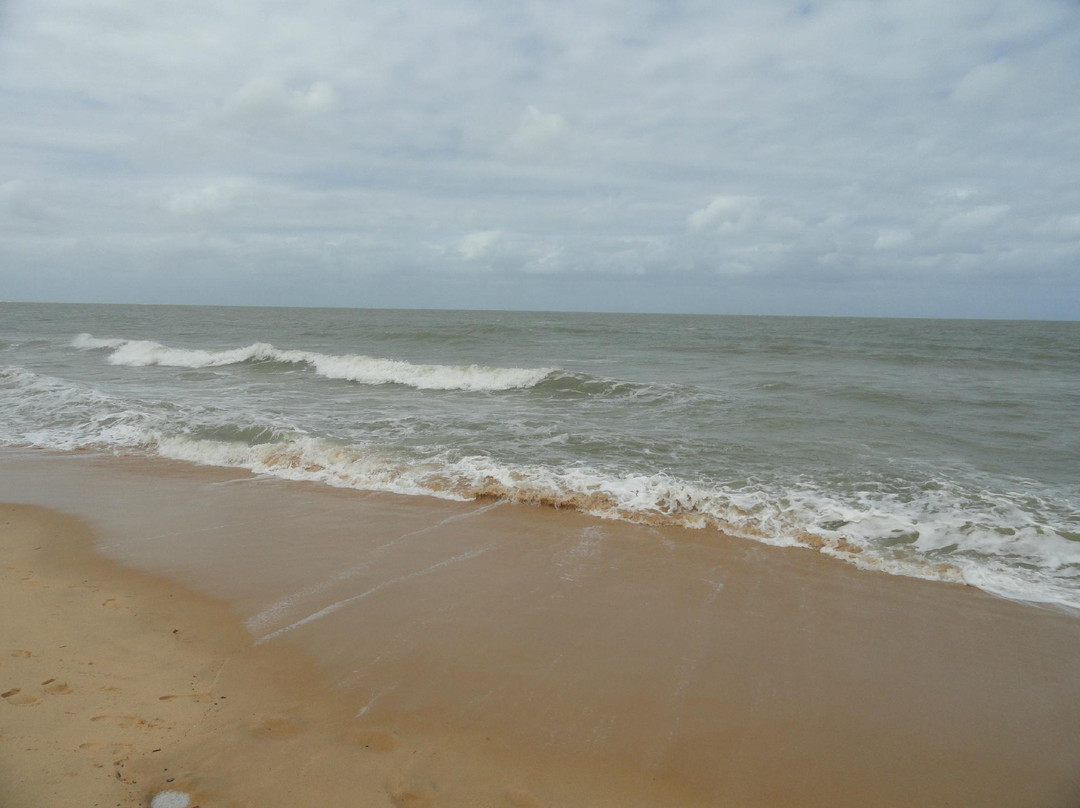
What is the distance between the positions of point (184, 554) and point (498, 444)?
14.6 ft

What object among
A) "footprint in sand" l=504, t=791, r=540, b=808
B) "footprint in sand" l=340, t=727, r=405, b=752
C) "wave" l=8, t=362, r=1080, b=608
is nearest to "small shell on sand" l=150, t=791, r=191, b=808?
"footprint in sand" l=340, t=727, r=405, b=752

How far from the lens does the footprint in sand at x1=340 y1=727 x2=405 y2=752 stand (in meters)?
2.87

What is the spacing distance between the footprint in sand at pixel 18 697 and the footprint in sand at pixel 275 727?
3.63ft

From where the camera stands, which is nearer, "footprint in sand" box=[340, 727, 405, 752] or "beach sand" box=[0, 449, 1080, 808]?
"beach sand" box=[0, 449, 1080, 808]

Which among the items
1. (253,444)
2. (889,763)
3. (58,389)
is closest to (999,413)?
(889,763)

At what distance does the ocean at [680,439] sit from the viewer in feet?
19.3

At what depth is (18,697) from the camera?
10.1 ft

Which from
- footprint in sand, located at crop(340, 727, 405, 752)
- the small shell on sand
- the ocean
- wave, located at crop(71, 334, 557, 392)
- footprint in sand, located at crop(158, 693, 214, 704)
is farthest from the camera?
wave, located at crop(71, 334, 557, 392)

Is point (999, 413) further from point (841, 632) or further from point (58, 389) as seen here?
point (58, 389)

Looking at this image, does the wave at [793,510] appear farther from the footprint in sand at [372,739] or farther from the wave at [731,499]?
the footprint in sand at [372,739]

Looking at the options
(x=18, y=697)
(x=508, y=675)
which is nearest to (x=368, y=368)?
(x=18, y=697)

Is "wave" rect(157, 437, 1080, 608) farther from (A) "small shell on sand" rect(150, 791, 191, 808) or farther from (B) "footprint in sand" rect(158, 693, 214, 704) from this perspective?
(A) "small shell on sand" rect(150, 791, 191, 808)

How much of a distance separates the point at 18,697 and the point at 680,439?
25.8 feet

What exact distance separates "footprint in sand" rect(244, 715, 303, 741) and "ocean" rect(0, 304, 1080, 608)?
3.73m
